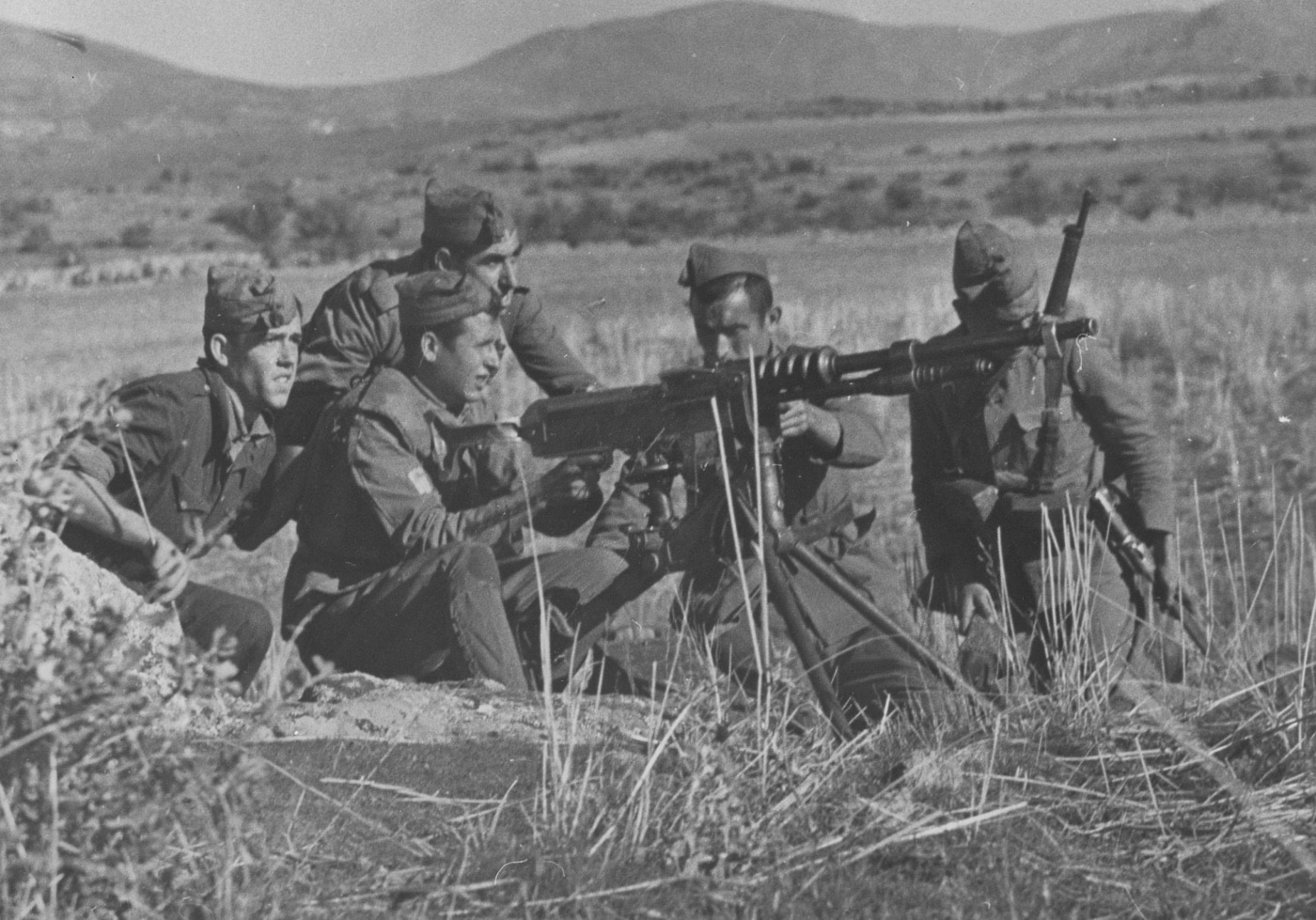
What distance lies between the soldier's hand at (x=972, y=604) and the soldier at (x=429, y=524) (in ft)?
3.68

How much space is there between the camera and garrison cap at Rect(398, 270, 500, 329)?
6.82 m

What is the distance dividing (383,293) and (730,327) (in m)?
1.43

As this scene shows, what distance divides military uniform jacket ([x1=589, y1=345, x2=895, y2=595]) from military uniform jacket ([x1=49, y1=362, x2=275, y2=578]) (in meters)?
1.18

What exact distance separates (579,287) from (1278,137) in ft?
82.3

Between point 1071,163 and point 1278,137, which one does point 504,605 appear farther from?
point 1278,137

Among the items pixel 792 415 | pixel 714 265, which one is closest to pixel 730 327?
pixel 714 265

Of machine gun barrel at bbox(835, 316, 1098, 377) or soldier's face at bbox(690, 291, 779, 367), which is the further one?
soldier's face at bbox(690, 291, 779, 367)

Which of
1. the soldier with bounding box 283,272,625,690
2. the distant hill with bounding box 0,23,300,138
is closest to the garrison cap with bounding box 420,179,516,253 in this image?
the soldier with bounding box 283,272,625,690

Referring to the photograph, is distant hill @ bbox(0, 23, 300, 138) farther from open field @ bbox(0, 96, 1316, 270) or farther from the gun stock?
the gun stock

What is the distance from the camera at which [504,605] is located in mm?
6816

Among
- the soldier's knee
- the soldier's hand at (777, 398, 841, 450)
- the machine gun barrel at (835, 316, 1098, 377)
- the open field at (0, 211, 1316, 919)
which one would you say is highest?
the machine gun barrel at (835, 316, 1098, 377)

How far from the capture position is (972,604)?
685 cm

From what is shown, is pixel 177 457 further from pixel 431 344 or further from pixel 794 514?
pixel 794 514

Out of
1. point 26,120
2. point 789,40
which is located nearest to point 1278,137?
point 789,40
